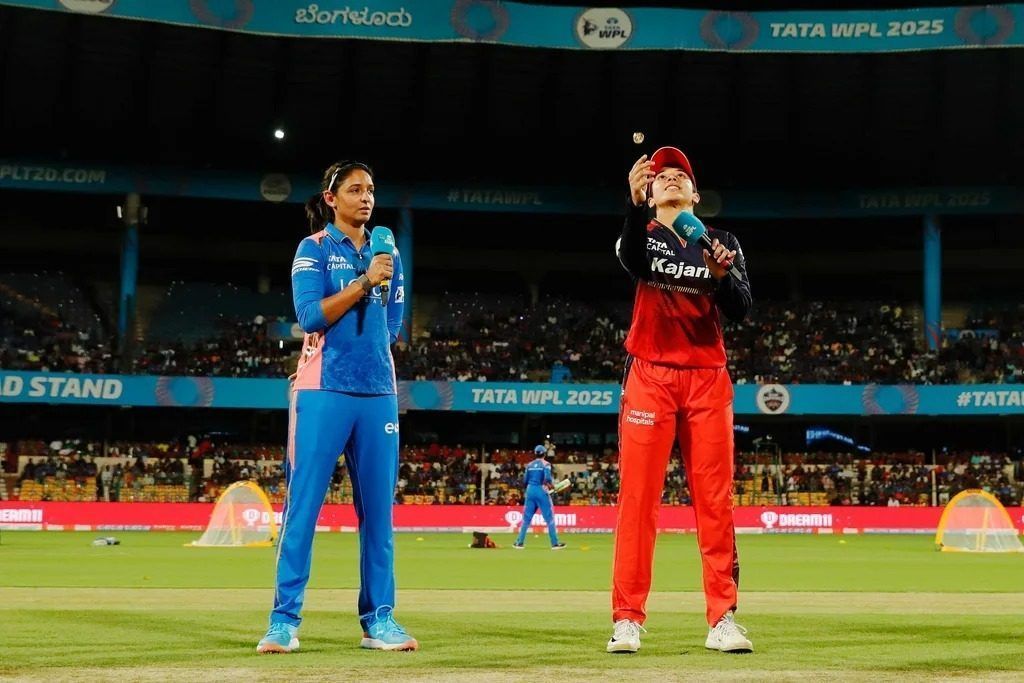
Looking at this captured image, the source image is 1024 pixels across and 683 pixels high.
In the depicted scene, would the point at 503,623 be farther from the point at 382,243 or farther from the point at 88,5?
the point at 88,5

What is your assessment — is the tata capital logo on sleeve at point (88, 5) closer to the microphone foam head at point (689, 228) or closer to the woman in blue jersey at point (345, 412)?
the woman in blue jersey at point (345, 412)

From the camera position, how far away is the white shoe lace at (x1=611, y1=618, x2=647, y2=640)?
6.27 metres

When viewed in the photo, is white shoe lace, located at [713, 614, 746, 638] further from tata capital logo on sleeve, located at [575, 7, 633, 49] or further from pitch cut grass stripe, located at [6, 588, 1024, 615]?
tata capital logo on sleeve, located at [575, 7, 633, 49]

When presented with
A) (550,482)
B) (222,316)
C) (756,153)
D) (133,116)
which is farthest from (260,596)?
(222,316)

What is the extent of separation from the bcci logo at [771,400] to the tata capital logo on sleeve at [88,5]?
22.9m

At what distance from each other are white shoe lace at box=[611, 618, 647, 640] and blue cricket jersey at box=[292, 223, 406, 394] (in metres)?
1.66

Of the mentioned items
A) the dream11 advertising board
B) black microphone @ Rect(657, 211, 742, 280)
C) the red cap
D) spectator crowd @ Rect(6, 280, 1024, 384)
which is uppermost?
spectator crowd @ Rect(6, 280, 1024, 384)

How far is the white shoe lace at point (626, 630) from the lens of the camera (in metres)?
6.27

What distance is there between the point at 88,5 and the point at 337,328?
108 feet

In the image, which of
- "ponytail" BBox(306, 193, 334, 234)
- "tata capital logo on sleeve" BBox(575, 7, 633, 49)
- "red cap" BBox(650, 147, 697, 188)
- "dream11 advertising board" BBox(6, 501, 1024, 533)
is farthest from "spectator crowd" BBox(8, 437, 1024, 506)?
"red cap" BBox(650, 147, 697, 188)

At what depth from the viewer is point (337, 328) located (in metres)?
6.50

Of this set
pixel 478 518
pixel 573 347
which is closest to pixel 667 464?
pixel 478 518

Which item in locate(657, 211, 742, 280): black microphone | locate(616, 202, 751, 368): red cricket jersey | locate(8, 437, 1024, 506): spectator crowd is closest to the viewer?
locate(657, 211, 742, 280): black microphone

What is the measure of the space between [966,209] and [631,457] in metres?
40.7
